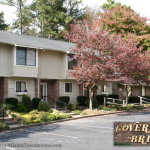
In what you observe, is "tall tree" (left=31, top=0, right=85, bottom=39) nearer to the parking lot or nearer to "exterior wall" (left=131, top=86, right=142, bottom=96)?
"exterior wall" (left=131, top=86, right=142, bottom=96)

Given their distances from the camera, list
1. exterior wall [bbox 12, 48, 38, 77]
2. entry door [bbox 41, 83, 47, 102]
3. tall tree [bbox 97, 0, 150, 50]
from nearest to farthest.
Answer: exterior wall [bbox 12, 48, 38, 77]
entry door [bbox 41, 83, 47, 102]
tall tree [bbox 97, 0, 150, 50]

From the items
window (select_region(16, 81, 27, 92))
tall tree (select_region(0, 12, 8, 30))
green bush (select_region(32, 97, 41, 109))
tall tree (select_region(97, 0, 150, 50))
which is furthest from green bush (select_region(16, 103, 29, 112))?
tall tree (select_region(0, 12, 8, 30))

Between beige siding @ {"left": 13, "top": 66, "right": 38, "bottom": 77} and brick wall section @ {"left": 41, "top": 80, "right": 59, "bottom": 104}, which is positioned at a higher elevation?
beige siding @ {"left": 13, "top": 66, "right": 38, "bottom": 77}

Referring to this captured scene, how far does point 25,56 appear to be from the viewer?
25.4 metres

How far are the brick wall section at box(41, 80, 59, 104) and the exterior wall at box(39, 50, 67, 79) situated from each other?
88 cm

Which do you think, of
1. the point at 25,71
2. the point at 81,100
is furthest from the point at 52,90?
the point at 25,71

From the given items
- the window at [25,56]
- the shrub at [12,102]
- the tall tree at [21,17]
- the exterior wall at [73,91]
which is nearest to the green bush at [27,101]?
the shrub at [12,102]

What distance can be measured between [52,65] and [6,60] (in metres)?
5.32

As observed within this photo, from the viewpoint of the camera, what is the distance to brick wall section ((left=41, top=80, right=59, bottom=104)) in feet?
94.0

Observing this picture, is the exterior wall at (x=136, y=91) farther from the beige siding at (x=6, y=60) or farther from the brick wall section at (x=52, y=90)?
the beige siding at (x=6, y=60)

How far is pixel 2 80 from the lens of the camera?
80.5ft

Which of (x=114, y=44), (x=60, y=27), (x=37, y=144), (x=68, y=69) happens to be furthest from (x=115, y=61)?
(x=60, y=27)

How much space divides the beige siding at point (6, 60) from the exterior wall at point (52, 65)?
3.33 meters

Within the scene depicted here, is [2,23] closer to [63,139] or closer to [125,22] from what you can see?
[125,22]
